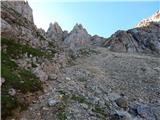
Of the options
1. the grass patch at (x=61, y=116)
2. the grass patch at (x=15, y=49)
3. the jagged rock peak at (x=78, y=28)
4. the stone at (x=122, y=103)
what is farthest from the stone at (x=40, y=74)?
the jagged rock peak at (x=78, y=28)

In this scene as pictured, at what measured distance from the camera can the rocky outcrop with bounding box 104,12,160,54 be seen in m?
72.4

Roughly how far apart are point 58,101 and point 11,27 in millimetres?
14778

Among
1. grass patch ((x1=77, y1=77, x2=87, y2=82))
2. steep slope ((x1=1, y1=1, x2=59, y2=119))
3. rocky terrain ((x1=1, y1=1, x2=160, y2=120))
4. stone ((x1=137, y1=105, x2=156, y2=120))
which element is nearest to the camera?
A: steep slope ((x1=1, y1=1, x2=59, y2=119))

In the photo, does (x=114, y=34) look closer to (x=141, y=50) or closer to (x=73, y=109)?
(x=141, y=50)

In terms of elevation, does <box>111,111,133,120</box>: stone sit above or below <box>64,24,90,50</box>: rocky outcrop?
below

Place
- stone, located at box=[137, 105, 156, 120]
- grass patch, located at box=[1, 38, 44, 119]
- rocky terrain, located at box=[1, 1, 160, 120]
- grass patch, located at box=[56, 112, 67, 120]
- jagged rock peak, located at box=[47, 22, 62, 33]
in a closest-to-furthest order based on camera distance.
→ grass patch, located at box=[1, 38, 44, 119], grass patch, located at box=[56, 112, 67, 120], rocky terrain, located at box=[1, 1, 160, 120], stone, located at box=[137, 105, 156, 120], jagged rock peak, located at box=[47, 22, 62, 33]

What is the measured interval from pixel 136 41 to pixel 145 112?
4942cm

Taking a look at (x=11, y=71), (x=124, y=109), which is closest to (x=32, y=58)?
(x=11, y=71)

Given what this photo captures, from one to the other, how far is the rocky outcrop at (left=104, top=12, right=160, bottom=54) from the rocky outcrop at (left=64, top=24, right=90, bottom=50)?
216 inches

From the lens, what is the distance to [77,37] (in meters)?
77.6

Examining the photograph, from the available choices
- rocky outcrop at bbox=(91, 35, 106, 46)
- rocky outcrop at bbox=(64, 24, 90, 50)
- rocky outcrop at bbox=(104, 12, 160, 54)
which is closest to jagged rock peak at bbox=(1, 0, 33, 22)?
rocky outcrop at bbox=(64, 24, 90, 50)

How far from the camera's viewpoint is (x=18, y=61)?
2978 centimetres

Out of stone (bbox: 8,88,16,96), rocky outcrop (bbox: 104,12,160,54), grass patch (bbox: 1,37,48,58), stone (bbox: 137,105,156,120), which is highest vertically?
rocky outcrop (bbox: 104,12,160,54)

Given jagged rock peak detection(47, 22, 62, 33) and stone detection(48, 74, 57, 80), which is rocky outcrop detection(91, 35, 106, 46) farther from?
stone detection(48, 74, 57, 80)
